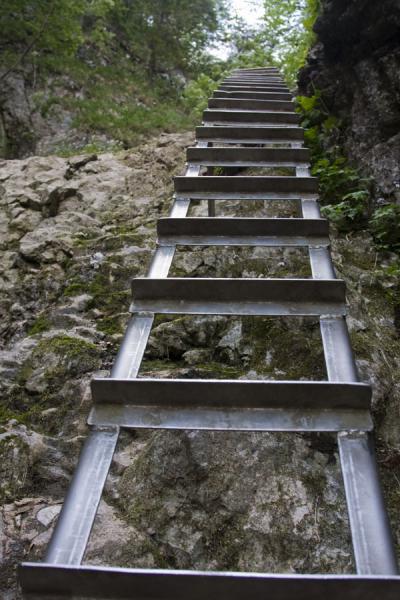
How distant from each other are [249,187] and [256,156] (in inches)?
20.2

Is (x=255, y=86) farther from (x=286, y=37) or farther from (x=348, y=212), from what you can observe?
(x=286, y=37)

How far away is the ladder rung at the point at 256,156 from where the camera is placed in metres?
3.44

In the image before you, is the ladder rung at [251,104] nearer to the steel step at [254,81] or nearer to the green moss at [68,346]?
the steel step at [254,81]

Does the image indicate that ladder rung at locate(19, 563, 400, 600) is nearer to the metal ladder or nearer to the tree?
the metal ladder

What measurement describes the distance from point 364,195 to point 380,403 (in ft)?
6.97

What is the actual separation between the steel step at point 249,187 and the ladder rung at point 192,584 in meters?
2.17

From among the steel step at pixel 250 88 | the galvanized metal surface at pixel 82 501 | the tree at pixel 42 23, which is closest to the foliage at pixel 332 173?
the steel step at pixel 250 88

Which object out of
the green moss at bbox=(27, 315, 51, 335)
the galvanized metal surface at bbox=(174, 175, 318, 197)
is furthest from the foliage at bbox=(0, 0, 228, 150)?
the green moss at bbox=(27, 315, 51, 335)

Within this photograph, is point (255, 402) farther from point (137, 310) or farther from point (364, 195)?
point (364, 195)

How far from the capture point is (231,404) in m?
1.72

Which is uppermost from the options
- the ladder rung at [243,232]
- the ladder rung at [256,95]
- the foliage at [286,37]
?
the foliage at [286,37]

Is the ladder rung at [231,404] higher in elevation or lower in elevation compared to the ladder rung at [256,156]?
lower

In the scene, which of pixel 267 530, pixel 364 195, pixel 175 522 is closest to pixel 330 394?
pixel 267 530

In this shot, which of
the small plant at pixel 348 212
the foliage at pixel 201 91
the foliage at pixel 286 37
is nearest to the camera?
the small plant at pixel 348 212
